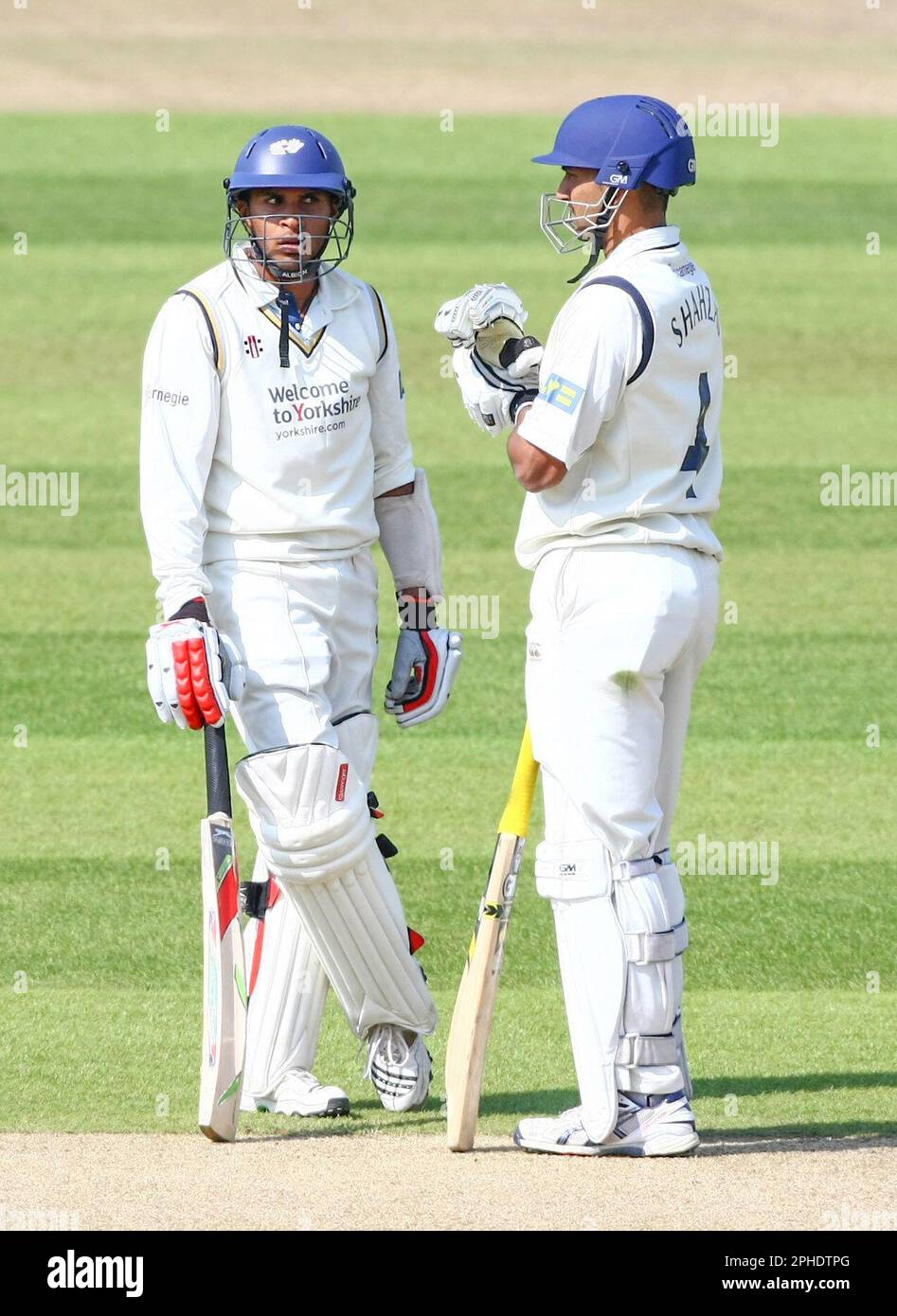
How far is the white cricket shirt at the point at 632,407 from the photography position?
4.56 metres

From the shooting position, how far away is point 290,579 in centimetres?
513

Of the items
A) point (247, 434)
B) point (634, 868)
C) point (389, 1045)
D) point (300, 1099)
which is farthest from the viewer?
point (389, 1045)

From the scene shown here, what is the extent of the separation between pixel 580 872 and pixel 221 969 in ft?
2.68

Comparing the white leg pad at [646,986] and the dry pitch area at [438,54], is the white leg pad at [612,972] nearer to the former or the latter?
the white leg pad at [646,986]

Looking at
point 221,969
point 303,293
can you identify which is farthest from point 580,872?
point 303,293

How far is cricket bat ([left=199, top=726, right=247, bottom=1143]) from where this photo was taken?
15.8ft

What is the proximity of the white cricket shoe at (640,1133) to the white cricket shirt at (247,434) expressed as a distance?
4.60 ft

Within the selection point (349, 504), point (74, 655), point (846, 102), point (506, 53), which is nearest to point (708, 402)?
point (349, 504)

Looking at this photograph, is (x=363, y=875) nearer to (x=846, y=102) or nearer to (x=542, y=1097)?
(x=542, y=1097)

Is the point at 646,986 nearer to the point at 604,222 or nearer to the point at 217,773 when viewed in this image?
the point at 217,773

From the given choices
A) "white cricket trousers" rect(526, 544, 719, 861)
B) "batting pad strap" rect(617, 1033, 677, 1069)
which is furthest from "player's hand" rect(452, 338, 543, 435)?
"batting pad strap" rect(617, 1033, 677, 1069)

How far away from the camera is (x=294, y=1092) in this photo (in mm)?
5262

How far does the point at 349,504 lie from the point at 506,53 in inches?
1007

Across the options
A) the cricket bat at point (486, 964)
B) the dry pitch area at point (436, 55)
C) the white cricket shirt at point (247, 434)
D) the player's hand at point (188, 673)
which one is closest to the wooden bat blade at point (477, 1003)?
the cricket bat at point (486, 964)
